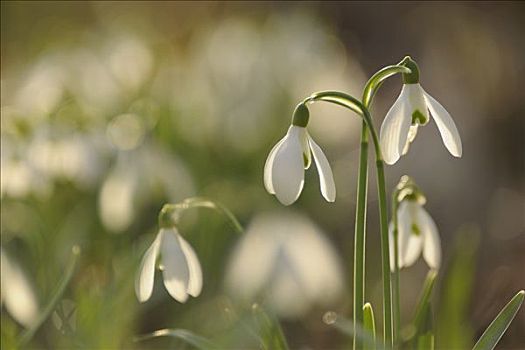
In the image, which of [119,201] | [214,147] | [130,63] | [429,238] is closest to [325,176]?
[429,238]

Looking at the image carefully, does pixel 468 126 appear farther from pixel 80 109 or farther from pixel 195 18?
pixel 80 109

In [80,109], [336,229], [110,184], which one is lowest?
[336,229]

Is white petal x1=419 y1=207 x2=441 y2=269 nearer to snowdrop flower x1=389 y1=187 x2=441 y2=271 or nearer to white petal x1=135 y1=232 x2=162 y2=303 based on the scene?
snowdrop flower x1=389 y1=187 x2=441 y2=271

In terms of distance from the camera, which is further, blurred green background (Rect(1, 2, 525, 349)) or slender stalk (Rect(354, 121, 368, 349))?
blurred green background (Rect(1, 2, 525, 349))

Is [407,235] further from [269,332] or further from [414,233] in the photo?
[269,332]

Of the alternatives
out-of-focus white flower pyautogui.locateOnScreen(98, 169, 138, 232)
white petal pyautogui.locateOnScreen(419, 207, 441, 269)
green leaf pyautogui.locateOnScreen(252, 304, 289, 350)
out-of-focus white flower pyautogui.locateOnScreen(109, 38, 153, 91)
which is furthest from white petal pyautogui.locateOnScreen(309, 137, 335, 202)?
out-of-focus white flower pyautogui.locateOnScreen(109, 38, 153, 91)

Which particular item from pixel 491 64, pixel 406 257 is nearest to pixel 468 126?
pixel 491 64
